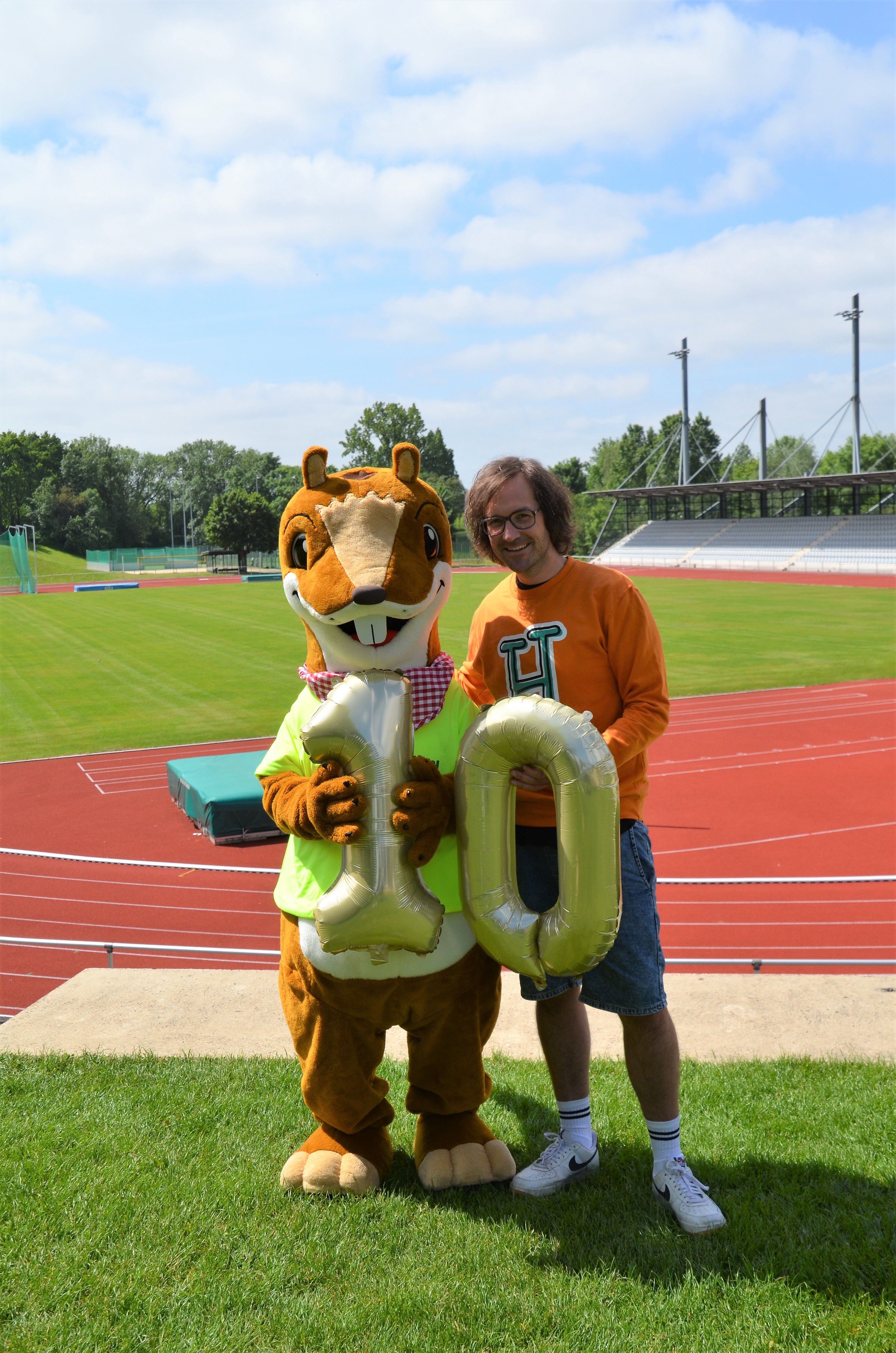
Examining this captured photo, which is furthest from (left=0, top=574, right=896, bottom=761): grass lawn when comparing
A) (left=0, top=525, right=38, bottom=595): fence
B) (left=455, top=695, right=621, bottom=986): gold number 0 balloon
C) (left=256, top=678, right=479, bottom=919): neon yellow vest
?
(left=455, top=695, right=621, bottom=986): gold number 0 balloon

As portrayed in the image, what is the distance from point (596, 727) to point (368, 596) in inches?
33.4

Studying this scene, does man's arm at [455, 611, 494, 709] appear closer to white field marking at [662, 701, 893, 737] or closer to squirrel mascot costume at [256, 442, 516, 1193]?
squirrel mascot costume at [256, 442, 516, 1193]

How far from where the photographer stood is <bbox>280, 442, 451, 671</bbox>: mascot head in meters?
3.32

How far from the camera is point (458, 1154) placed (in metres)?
3.44

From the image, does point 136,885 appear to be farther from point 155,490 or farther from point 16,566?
point 155,490

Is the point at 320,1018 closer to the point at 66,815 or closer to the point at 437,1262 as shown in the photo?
the point at 437,1262

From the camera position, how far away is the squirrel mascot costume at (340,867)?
3.31m

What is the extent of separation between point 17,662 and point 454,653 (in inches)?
416

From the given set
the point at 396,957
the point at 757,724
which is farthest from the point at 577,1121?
the point at 757,724

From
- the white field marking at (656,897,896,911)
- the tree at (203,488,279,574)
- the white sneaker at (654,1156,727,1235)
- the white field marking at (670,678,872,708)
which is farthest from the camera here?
the tree at (203,488,279,574)

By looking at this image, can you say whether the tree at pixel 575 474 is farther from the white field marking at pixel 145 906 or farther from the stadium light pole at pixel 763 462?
the white field marking at pixel 145 906

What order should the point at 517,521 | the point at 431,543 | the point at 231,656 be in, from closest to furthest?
the point at 517,521
the point at 431,543
the point at 231,656

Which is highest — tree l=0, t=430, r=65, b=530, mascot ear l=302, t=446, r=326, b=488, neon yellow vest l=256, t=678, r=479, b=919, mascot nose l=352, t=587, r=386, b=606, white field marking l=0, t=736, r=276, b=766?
tree l=0, t=430, r=65, b=530

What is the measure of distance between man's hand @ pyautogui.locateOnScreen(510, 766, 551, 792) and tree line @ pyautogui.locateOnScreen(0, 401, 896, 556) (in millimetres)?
65537
